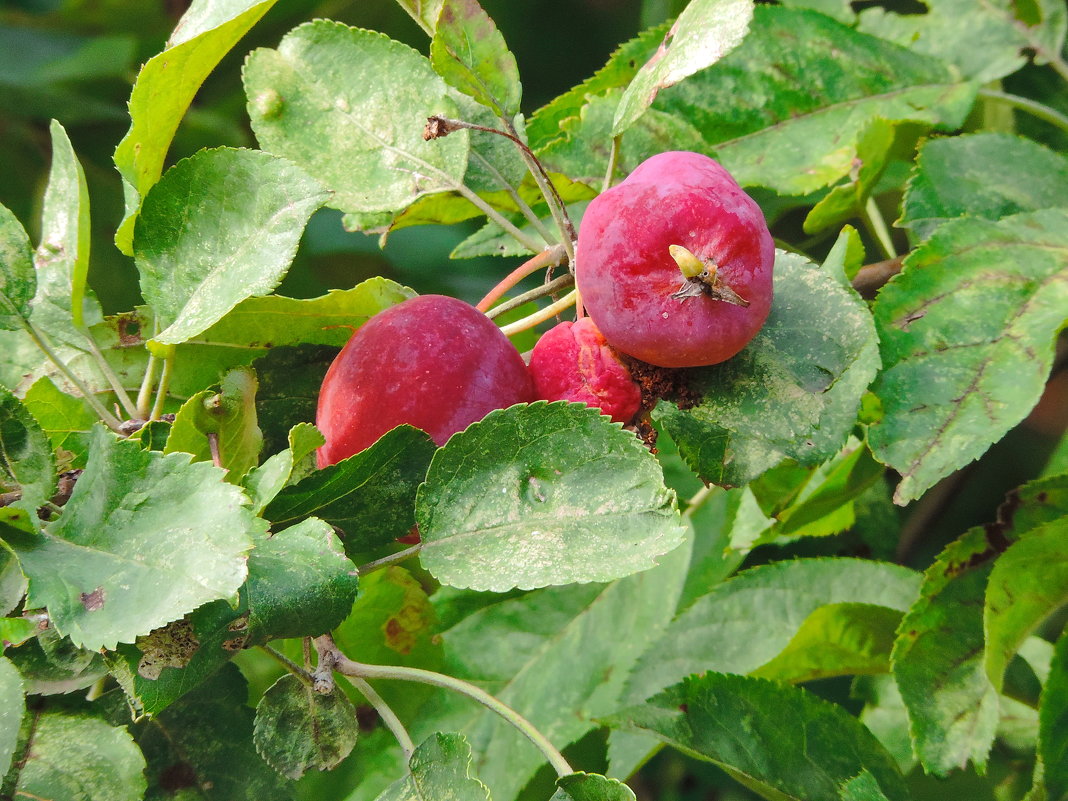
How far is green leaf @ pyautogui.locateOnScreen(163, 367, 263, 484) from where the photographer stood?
50 centimetres

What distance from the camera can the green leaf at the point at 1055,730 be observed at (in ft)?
2.22

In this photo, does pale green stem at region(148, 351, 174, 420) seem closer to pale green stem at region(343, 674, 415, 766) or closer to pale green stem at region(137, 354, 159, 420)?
pale green stem at region(137, 354, 159, 420)

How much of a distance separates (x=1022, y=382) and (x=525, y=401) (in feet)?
0.94

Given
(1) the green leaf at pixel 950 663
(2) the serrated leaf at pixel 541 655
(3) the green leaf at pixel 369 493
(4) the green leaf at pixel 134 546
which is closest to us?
(4) the green leaf at pixel 134 546

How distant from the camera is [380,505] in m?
0.53

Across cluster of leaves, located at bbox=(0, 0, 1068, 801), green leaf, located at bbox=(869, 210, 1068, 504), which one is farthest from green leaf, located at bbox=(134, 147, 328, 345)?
green leaf, located at bbox=(869, 210, 1068, 504)

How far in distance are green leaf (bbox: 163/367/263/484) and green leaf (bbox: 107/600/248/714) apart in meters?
0.09

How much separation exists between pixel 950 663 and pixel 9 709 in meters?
0.56

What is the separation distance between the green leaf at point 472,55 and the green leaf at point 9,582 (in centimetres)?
34

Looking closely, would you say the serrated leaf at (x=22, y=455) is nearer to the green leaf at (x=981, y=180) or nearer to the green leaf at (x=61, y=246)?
the green leaf at (x=61, y=246)

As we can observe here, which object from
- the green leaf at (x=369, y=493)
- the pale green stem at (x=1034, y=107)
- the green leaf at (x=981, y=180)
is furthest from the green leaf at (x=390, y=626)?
the pale green stem at (x=1034, y=107)

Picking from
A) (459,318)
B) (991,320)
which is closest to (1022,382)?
(991,320)

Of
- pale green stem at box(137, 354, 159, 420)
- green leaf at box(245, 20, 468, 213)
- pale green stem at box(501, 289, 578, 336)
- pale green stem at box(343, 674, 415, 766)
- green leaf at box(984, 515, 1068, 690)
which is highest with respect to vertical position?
green leaf at box(245, 20, 468, 213)

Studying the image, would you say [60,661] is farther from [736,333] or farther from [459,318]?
[736,333]
